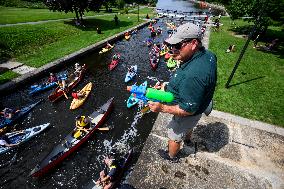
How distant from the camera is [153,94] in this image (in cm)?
463

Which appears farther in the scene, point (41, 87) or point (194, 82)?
point (41, 87)

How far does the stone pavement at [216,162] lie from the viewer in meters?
6.89

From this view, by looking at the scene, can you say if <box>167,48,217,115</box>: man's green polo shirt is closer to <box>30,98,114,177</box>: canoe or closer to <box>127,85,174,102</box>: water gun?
<box>127,85,174,102</box>: water gun

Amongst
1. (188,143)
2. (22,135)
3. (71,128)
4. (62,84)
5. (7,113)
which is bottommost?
(71,128)

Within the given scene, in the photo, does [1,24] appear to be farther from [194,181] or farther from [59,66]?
[194,181]

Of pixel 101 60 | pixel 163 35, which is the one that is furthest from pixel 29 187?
pixel 163 35

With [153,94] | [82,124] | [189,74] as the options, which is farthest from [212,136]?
[82,124]

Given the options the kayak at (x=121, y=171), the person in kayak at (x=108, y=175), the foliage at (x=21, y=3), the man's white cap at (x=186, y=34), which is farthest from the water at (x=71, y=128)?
the foliage at (x=21, y=3)

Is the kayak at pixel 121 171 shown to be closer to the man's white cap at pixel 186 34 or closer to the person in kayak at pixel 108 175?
the person in kayak at pixel 108 175

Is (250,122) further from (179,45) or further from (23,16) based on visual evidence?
(23,16)

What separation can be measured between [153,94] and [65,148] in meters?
9.58

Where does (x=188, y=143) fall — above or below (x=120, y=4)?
below

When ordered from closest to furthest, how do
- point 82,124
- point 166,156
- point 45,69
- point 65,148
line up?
point 166,156, point 65,148, point 82,124, point 45,69

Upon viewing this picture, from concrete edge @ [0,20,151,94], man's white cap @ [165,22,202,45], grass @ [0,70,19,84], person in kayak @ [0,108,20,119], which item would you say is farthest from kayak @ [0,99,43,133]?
man's white cap @ [165,22,202,45]
